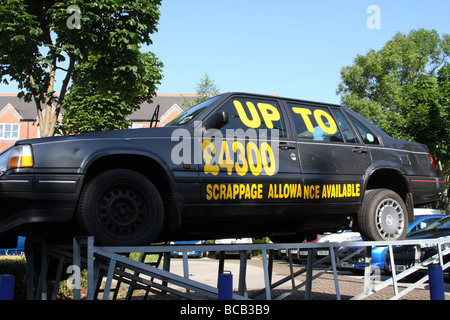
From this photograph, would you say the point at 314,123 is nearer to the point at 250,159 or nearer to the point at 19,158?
the point at 250,159

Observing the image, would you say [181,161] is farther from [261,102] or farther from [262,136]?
[261,102]

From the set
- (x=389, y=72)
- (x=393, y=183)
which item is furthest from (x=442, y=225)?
(x=389, y=72)

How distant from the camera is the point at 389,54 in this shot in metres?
36.0

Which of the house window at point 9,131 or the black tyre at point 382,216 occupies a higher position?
the house window at point 9,131

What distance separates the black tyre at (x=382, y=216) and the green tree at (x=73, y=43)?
678 centimetres

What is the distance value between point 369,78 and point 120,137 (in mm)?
35571

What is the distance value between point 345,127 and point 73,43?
6.84 metres

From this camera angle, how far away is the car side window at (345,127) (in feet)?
18.4

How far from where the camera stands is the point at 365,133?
582 centimetres

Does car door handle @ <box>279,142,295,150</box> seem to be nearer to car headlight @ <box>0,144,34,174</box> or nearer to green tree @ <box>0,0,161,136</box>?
car headlight @ <box>0,144,34,174</box>

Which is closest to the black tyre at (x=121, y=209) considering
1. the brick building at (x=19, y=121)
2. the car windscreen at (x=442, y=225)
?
the car windscreen at (x=442, y=225)

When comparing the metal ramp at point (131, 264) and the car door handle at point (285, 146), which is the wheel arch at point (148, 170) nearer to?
the metal ramp at point (131, 264)

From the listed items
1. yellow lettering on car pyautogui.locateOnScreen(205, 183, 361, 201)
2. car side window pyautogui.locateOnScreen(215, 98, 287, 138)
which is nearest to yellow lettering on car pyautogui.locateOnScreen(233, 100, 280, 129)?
car side window pyautogui.locateOnScreen(215, 98, 287, 138)
